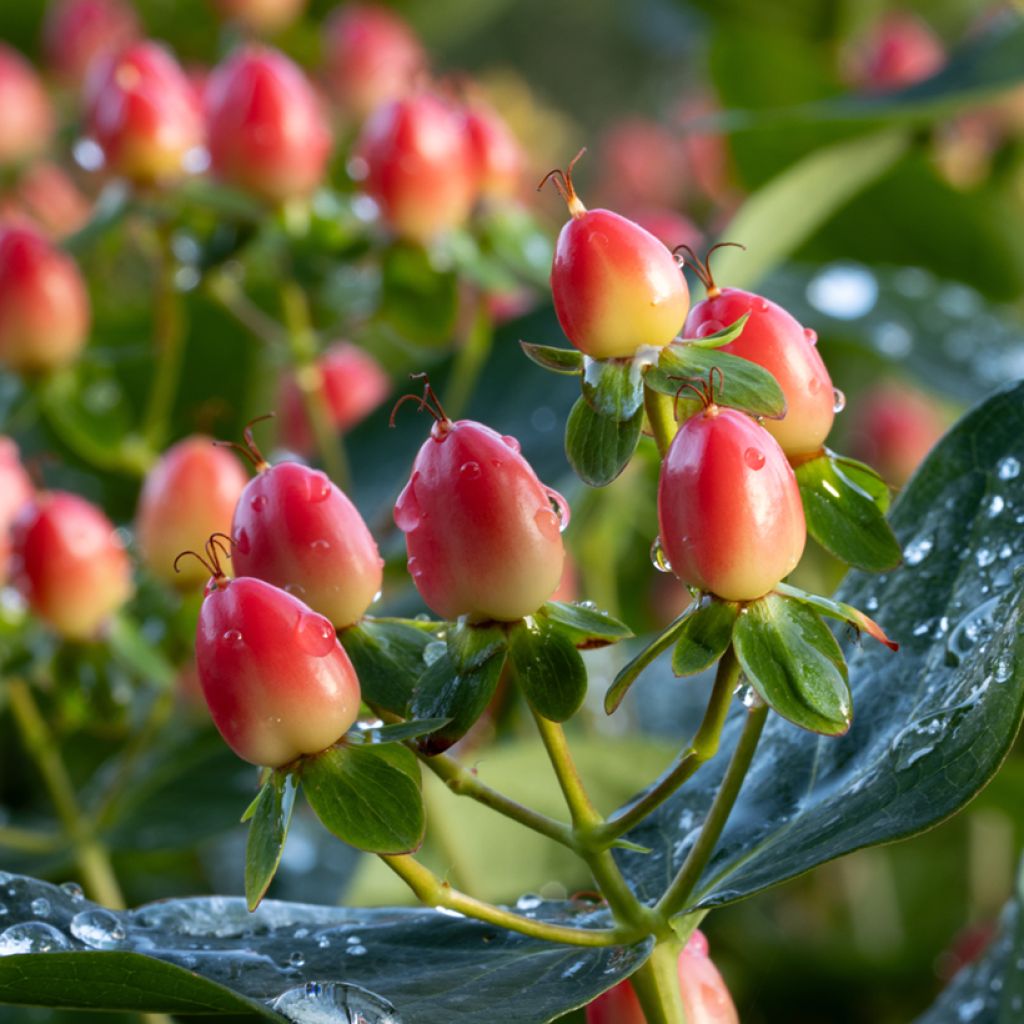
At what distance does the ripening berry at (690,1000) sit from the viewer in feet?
0.88

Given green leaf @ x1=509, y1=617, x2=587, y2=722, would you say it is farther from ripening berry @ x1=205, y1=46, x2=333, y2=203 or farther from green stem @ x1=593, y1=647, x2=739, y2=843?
ripening berry @ x1=205, y1=46, x2=333, y2=203

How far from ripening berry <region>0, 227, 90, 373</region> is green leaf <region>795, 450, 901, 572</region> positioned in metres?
0.35

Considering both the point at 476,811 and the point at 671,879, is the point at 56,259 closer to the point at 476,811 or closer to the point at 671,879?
the point at 476,811

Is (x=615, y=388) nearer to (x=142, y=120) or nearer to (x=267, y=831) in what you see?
(x=267, y=831)

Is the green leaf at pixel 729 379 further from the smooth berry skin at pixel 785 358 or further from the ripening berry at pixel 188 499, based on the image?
the ripening berry at pixel 188 499

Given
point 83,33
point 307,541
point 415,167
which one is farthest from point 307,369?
point 83,33

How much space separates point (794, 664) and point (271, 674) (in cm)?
8

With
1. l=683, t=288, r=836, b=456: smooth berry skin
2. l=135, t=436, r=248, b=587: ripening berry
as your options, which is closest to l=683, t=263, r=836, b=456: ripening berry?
l=683, t=288, r=836, b=456: smooth berry skin

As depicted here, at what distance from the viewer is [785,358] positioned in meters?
0.26

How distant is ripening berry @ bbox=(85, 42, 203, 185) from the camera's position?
21.8 inches

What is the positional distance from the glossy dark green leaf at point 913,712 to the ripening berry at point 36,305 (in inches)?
12.8

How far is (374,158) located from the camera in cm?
54

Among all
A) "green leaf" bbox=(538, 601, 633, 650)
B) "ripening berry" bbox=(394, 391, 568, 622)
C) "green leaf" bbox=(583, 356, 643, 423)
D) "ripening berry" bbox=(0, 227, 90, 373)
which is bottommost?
"green leaf" bbox=(538, 601, 633, 650)

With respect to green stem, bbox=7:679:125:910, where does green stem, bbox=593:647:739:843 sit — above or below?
below
